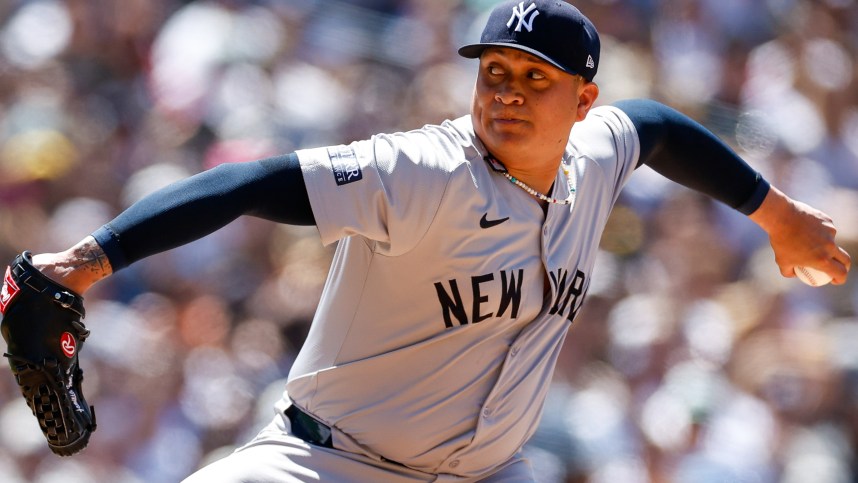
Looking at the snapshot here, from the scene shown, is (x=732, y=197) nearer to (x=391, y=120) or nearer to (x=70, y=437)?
(x=70, y=437)

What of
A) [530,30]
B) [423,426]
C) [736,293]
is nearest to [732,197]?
[530,30]

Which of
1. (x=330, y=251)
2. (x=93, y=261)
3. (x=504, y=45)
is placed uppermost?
(x=504, y=45)

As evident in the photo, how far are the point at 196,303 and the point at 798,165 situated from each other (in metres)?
3.37

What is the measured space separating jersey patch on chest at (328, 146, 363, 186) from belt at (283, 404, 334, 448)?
69 cm

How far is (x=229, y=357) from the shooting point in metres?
5.17

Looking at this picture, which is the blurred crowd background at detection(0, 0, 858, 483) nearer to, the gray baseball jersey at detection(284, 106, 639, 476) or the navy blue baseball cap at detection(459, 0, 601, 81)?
the gray baseball jersey at detection(284, 106, 639, 476)

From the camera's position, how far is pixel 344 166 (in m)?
2.48

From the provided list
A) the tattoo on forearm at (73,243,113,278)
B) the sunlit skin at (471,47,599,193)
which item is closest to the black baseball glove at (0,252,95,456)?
the tattoo on forearm at (73,243,113,278)

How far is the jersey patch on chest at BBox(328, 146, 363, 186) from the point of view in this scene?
8.11 ft

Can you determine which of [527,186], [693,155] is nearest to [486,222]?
[527,186]

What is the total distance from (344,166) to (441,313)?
0.47m

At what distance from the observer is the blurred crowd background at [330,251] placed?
513cm

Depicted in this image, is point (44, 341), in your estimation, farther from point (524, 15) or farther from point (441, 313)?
point (524, 15)

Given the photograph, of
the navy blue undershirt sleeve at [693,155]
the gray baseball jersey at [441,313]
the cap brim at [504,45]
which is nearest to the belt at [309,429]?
the gray baseball jersey at [441,313]
